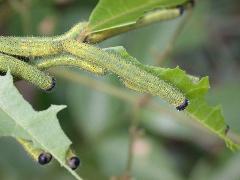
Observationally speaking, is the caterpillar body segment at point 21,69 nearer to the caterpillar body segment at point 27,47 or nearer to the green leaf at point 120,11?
the caterpillar body segment at point 27,47

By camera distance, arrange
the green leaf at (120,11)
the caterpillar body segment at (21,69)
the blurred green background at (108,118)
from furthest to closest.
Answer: the blurred green background at (108,118), the green leaf at (120,11), the caterpillar body segment at (21,69)

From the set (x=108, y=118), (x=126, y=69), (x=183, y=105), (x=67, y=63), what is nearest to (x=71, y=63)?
(x=67, y=63)

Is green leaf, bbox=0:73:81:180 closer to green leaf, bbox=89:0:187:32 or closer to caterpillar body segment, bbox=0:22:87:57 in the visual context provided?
caterpillar body segment, bbox=0:22:87:57

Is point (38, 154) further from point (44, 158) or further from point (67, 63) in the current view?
point (67, 63)

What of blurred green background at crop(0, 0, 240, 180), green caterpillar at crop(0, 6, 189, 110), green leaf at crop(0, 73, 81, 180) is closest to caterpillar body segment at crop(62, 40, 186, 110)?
green caterpillar at crop(0, 6, 189, 110)

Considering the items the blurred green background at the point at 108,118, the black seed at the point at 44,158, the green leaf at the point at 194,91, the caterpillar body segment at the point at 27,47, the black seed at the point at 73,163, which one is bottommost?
the black seed at the point at 44,158

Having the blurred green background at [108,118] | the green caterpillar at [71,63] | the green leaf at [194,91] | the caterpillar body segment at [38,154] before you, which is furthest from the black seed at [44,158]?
Answer: the blurred green background at [108,118]
